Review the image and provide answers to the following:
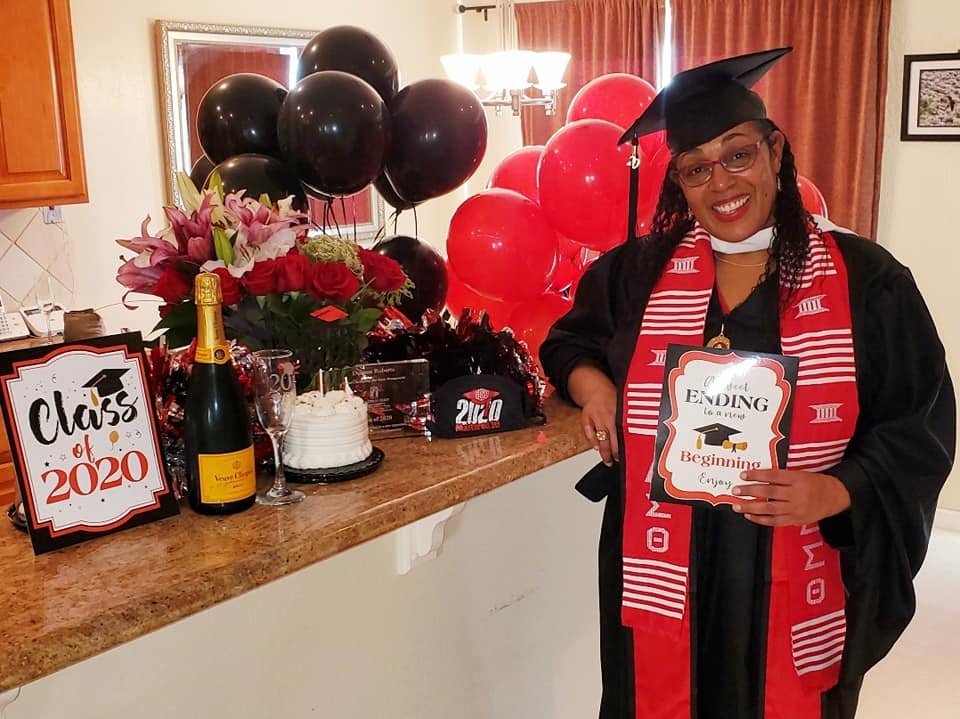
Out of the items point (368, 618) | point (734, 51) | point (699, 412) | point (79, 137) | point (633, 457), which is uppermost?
point (734, 51)

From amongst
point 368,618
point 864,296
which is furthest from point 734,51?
point 368,618

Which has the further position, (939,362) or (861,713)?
(861,713)

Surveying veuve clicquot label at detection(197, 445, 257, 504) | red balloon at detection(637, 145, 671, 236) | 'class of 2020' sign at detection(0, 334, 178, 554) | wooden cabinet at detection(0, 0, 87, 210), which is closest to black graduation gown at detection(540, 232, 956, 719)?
red balloon at detection(637, 145, 671, 236)

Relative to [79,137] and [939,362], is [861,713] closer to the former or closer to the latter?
[939,362]

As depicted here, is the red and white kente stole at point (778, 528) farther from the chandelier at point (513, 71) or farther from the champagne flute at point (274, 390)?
the chandelier at point (513, 71)

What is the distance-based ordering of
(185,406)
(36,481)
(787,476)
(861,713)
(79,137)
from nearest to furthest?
(36,481), (185,406), (787,476), (861,713), (79,137)

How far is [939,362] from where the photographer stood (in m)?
1.54

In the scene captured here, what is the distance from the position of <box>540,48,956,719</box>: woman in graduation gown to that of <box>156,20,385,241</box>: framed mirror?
2587 millimetres

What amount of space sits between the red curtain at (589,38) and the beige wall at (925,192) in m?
1.25

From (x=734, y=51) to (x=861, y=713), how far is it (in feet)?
10.5

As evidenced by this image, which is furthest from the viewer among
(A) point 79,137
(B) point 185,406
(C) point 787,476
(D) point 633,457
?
(A) point 79,137

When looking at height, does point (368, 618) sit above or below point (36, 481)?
below

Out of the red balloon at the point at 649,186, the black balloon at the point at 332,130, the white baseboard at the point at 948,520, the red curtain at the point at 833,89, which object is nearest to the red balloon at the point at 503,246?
the red balloon at the point at 649,186

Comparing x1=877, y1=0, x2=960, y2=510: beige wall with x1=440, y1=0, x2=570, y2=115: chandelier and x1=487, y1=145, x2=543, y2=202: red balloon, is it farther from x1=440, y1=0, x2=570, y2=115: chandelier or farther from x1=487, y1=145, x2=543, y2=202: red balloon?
x1=487, y1=145, x2=543, y2=202: red balloon
